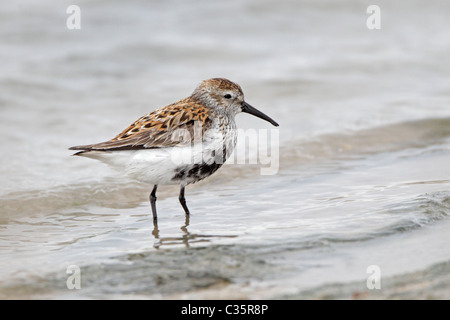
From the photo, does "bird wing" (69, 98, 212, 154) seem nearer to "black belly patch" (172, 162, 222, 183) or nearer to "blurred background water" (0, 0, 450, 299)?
"black belly patch" (172, 162, 222, 183)

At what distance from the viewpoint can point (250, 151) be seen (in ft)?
32.1

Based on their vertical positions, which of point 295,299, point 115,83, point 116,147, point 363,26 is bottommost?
point 295,299

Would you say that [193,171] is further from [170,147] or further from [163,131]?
[163,131]

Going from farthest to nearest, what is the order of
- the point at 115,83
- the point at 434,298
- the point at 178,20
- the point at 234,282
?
the point at 178,20, the point at 115,83, the point at 234,282, the point at 434,298

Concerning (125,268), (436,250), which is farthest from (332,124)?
(125,268)

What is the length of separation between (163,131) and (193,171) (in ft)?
1.67

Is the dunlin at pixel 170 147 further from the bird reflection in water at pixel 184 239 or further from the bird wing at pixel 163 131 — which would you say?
the bird reflection in water at pixel 184 239

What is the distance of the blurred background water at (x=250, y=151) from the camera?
200 inches

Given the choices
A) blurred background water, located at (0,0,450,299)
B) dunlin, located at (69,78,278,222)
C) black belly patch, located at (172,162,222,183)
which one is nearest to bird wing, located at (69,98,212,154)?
dunlin, located at (69,78,278,222)

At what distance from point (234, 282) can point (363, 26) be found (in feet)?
43.0

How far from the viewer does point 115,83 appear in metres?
13.2

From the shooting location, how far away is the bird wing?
20.7ft

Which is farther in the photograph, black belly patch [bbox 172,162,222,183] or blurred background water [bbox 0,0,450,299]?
black belly patch [bbox 172,162,222,183]

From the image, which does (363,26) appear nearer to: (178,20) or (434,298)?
(178,20)
